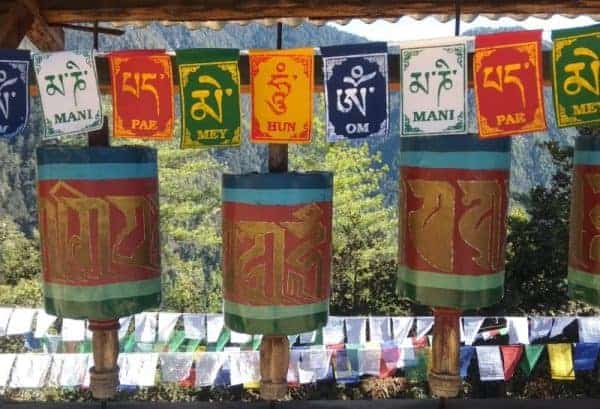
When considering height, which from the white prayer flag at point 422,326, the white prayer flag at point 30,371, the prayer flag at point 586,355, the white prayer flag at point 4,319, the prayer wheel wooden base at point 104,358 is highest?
the prayer wheel wooden base at point 104,358

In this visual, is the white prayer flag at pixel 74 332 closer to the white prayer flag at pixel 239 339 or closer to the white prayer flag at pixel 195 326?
the white prayer flag at pixel 195 326

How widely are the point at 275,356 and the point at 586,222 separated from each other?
934mm

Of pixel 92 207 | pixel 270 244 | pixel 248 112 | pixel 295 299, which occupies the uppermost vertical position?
pixel 248 112

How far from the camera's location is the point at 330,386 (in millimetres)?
12422

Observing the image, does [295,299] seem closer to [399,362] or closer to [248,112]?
[248,112]

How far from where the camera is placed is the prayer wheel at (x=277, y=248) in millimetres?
1627

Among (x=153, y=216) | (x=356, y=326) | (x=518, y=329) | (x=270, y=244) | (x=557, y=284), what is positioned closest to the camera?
(x=270, y=244)

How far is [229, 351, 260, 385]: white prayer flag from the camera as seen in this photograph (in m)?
9.14

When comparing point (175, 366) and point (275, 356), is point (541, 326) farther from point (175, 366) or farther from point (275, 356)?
point (275, 356)

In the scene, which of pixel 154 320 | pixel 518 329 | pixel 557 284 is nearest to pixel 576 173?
pixel 518 329

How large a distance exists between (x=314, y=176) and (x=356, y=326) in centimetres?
832

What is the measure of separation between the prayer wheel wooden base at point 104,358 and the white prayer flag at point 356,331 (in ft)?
26.5

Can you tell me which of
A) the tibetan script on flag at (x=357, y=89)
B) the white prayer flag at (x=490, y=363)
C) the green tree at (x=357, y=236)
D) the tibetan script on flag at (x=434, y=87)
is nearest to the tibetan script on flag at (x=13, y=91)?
the tibetan script on flag at (x=357, y=89)

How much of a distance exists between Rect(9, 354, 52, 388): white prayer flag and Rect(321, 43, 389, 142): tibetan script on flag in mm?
8779
